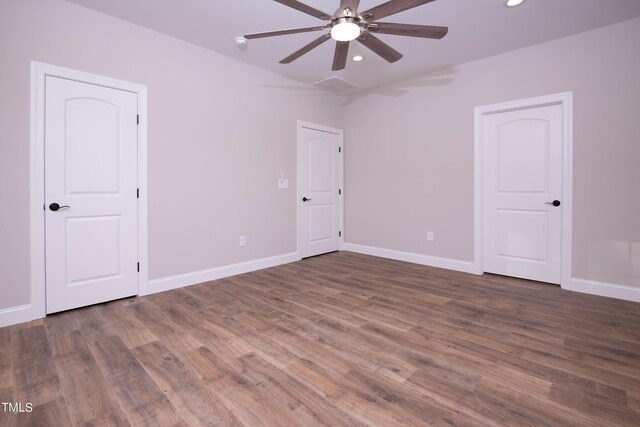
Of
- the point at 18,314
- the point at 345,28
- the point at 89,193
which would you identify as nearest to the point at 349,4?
the point at 345,28

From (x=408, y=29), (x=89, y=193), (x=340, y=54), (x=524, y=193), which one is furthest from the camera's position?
(x=524, y=193)

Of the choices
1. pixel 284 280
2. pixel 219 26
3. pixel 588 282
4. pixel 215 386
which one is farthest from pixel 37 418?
pixel 588 282

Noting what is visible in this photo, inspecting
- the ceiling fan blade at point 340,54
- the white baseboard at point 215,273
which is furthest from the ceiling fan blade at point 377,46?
the white baseboard at point 215,273

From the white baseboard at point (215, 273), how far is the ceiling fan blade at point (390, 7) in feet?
10.3

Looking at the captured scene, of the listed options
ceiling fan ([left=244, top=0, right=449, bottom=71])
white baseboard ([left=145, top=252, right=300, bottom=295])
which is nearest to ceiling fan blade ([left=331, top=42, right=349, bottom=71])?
ceiling fan ([left=244, top=0, right=449, bottom=71])

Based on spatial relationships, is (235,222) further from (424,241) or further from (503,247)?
(503,247)

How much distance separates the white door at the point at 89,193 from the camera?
279cm

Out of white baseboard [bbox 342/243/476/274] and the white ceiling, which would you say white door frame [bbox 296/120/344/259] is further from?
the white ceiling

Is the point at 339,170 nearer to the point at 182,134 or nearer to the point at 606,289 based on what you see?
the point at 182,134

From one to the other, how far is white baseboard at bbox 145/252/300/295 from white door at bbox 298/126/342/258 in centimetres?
47

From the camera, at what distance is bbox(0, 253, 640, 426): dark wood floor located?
1.58m

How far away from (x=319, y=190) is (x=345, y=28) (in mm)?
3254

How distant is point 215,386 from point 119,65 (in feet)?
10.2

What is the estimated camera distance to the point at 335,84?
15.9 feet
